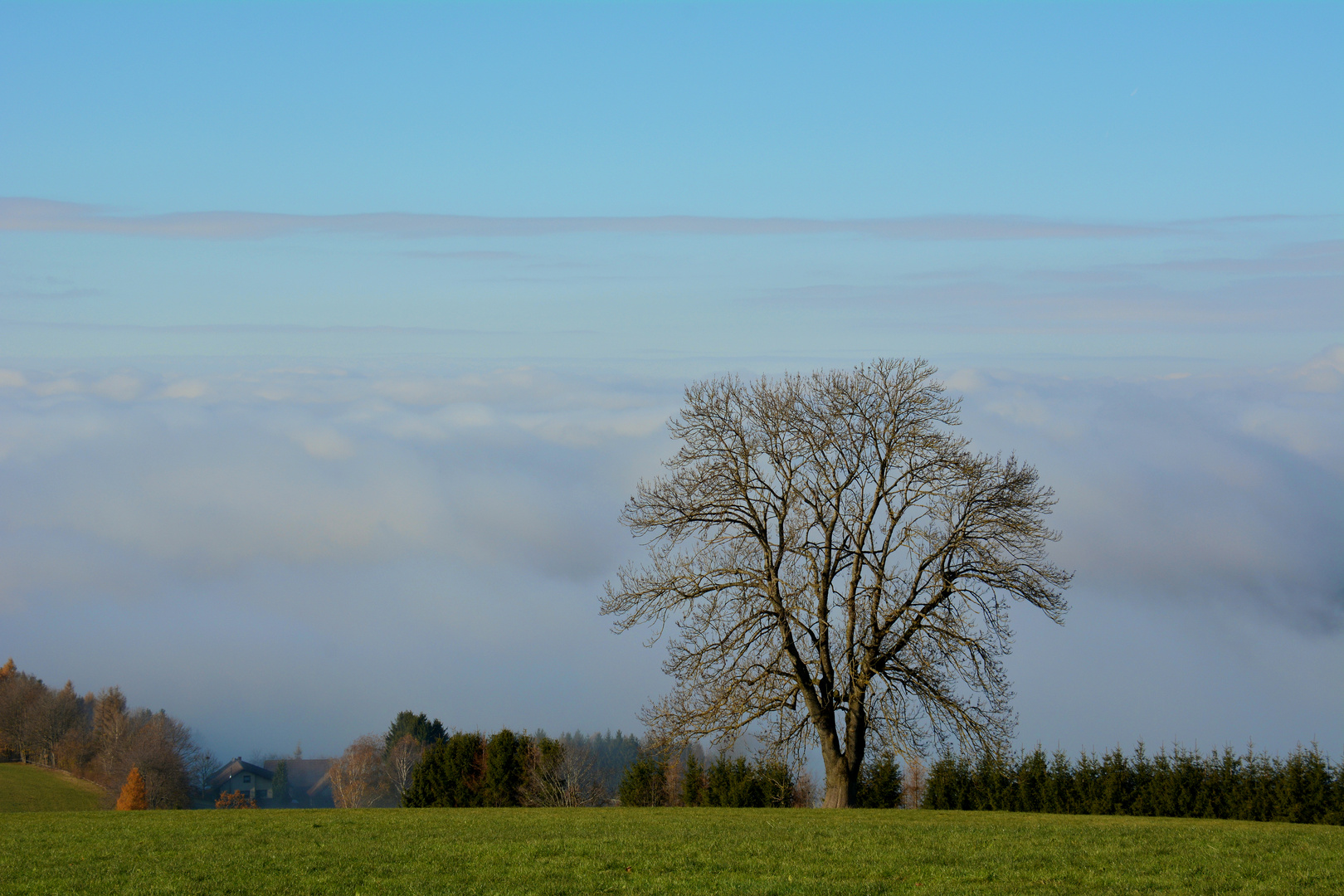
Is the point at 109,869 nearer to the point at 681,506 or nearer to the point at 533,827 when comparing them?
the point at 533,827

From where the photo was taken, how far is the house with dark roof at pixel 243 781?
12119 centimetres

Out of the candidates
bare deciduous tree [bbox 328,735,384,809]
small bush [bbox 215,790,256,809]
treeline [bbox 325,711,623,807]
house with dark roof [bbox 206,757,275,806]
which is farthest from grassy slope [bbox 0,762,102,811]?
treeline [bbox 325,711,623,807]

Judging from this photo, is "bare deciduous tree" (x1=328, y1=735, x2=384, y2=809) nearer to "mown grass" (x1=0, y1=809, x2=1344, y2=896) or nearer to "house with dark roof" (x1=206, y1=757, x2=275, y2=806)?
"house with dark roof" (x1=206, y1=757, x2=275, y2=806)

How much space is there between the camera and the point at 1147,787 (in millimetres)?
30703

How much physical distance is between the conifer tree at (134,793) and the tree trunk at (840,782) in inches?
2595

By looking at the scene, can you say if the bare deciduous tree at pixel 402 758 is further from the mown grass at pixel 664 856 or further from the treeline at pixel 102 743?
the mown grass at pixel 664 856

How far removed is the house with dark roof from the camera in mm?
121188

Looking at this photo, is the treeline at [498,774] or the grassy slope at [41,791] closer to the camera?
the treeline at [498,774]

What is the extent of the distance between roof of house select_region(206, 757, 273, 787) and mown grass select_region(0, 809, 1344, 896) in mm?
111350

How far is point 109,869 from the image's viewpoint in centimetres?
1371

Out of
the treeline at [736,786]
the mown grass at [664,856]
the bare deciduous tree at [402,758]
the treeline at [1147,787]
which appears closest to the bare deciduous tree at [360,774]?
the bare deciduous tree at [402,758]

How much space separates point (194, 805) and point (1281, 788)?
93.6 metres

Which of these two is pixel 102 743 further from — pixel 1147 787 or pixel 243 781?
pixel 1147 787

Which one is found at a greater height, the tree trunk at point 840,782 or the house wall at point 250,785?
the tree trunk at point 840,782
